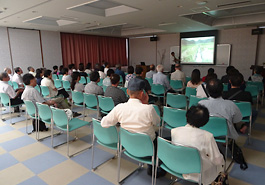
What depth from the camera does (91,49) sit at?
1197cm

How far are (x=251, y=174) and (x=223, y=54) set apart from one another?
8.89 meters

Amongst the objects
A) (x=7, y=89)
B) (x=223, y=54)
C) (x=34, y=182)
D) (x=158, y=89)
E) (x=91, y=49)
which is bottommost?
(x=34, y=182)

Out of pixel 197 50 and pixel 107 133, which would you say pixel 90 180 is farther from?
pixel 197 50

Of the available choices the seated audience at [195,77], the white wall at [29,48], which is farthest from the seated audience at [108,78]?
the white wall at [29,48]

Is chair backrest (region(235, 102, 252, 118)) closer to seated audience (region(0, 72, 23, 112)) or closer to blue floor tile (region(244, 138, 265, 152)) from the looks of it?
blue floor tile (region(244, 138, 265, 152))

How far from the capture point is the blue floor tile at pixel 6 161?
9.14 feet

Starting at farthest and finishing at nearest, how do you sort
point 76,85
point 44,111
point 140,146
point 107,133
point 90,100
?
point 76,85, point 90,100, point 44,111, point 107,133, point 140,146

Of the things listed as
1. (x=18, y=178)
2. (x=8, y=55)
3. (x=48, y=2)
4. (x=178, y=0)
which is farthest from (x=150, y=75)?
(x=8, y=55)

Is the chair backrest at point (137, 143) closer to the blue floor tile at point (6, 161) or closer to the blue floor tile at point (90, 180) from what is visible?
the blue floor tile at point (90, 180)

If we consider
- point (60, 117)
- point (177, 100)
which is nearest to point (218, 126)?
point (177, 100)

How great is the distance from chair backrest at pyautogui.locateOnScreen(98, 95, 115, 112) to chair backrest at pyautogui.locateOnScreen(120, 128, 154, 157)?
59.5 inches

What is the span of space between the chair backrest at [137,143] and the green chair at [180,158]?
139 millimetres

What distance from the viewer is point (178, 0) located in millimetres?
4406

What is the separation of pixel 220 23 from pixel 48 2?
7.45 meters
